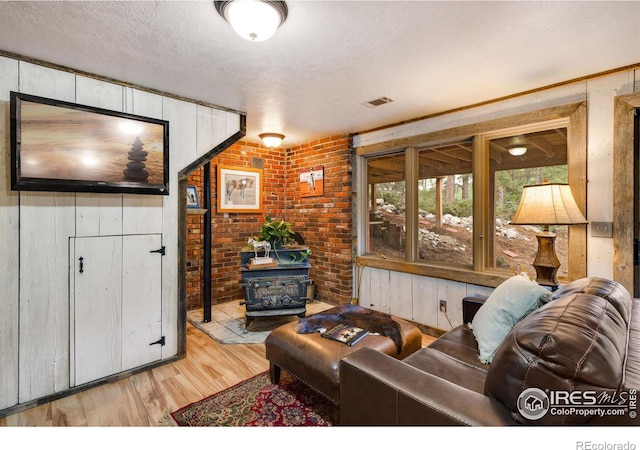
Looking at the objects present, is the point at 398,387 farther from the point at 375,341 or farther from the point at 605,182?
the point at 605,182

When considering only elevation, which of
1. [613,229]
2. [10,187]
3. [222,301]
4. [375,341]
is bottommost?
[222,301]

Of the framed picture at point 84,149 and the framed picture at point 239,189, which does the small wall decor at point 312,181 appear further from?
the framed picture at point 84,149

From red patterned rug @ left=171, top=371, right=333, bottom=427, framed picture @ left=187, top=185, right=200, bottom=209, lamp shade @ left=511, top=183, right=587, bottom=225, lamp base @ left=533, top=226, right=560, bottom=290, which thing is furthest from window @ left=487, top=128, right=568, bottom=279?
framed picture @ left=187, top=185, right=200, bottom=209

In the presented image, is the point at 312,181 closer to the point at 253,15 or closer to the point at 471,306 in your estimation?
the point at 471,306

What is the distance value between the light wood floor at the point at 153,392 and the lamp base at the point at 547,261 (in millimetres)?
2261

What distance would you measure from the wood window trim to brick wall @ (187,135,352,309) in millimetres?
2454
